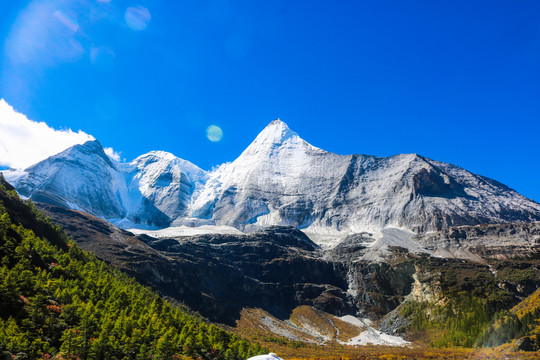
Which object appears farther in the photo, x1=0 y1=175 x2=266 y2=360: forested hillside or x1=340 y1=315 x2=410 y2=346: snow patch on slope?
x1=340 y1=315 x2=410 y2=346: snow patch on slope

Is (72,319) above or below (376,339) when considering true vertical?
below

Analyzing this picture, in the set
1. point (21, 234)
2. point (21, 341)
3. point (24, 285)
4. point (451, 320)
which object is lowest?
point (21, 341)

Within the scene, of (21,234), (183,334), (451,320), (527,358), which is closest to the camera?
(183,334)

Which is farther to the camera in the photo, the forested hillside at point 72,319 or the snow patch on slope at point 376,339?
the snow patch on slope at point 376,339

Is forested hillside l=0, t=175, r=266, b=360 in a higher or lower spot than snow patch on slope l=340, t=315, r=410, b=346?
lower

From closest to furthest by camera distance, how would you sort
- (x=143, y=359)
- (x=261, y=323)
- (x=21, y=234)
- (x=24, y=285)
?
(x=143, y=359)
(x=24, y=285)
(x=21, y=234)
(x=261, y=323)

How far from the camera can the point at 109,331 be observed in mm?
59781

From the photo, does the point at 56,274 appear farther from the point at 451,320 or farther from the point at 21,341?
the point at 451,320

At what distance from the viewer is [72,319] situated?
59.9 metres

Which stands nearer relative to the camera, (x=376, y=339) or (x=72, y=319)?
(x=72, y=319)

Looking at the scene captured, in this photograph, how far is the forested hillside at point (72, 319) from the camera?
50666 millimetres

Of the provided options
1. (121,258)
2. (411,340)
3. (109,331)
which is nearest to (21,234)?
(109,331)

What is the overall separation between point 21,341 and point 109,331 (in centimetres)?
1521

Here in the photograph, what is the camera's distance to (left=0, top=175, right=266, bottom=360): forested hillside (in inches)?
1995
